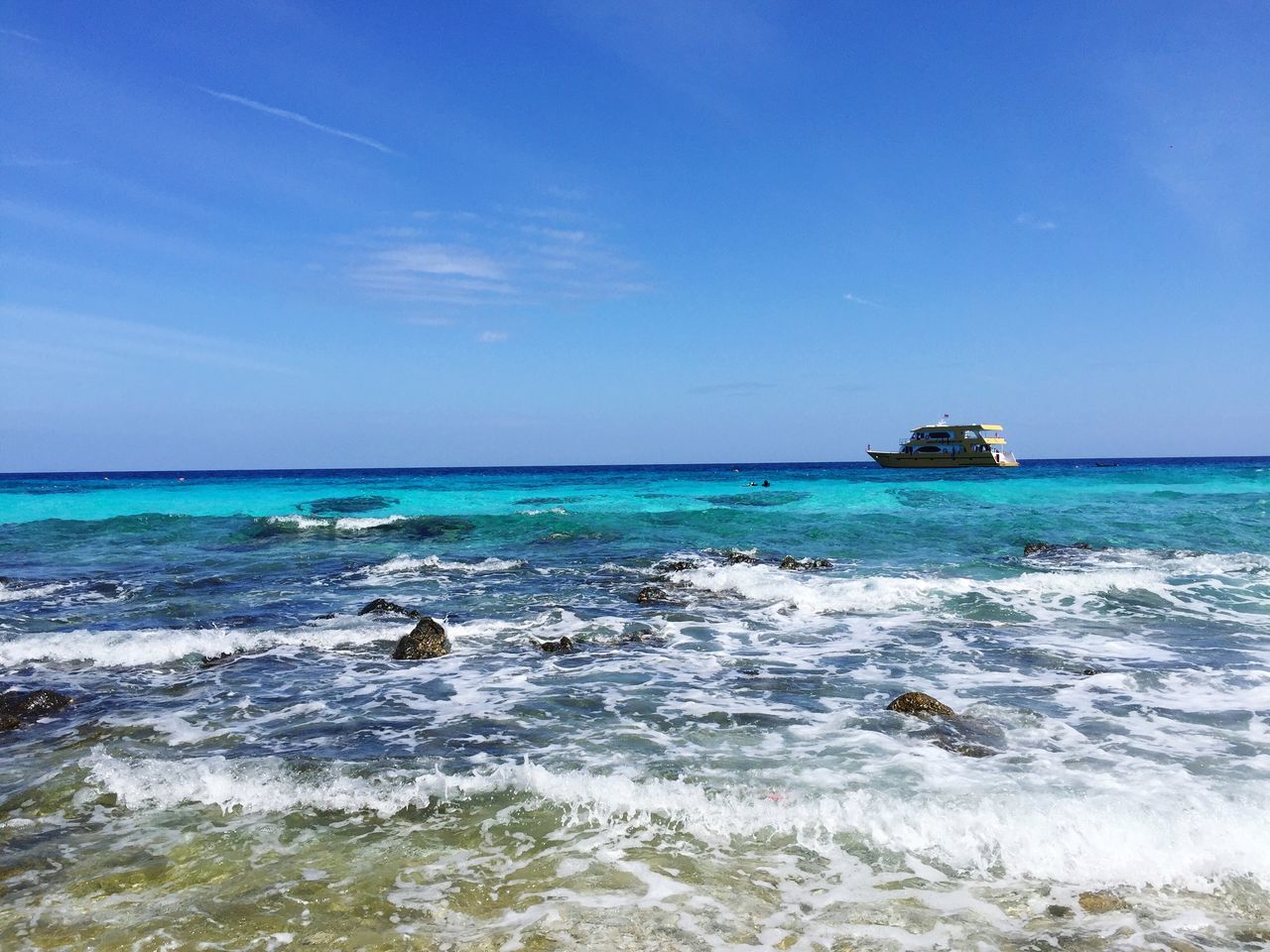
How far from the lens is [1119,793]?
5738 millimetres

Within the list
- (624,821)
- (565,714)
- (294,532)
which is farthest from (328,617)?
(294,532)

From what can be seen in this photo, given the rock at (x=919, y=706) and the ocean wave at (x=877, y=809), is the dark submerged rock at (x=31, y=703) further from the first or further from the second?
the rock at (x=919, y=706)

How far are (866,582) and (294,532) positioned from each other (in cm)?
2041

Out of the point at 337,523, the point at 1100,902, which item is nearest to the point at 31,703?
the point at 1100,902

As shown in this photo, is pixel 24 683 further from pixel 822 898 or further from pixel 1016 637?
pixel 1016 637

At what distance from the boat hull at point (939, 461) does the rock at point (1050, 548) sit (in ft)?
166

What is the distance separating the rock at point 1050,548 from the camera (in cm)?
1966

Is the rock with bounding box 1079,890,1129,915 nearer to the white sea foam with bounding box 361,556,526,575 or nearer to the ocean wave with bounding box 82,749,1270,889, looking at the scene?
the ocean wave with bounding box 82,749,1270,889

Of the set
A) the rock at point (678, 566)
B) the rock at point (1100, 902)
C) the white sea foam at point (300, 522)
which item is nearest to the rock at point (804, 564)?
the rock at point (678, 566)

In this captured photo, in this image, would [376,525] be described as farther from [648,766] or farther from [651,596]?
[648,766]

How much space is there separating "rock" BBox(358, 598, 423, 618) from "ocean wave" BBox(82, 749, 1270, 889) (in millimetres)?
6260

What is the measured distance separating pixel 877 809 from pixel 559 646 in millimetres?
5911

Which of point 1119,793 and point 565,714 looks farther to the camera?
point 565,714

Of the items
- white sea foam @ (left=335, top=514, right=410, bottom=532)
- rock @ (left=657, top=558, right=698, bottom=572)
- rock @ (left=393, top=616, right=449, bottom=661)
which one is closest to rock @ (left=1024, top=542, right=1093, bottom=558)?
rock @ (left=657, top=558, right=698, bottom=572)
